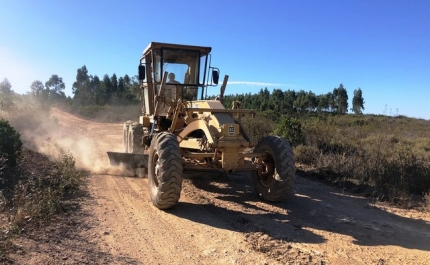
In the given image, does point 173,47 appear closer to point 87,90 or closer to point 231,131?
point 231,131

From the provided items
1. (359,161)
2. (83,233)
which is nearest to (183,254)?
(83,233)

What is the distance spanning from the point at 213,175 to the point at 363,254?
4.86 metres

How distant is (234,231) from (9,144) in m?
5.98

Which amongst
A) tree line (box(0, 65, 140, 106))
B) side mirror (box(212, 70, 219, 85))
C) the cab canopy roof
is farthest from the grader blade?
tree line (box(0, 65, 140, 106))

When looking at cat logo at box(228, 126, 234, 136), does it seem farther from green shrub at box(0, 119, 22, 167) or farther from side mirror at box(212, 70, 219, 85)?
green shrub at box(0, 119, 22, 167)

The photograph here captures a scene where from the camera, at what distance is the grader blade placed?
846 cm

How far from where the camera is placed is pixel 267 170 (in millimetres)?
6828

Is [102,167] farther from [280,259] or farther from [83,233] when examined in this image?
[280,259]

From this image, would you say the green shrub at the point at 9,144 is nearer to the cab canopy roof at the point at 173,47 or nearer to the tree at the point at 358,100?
the cab canopy roof at the point at 173,47

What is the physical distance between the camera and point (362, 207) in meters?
6.71

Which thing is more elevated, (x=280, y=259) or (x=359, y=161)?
(x=359, y=161)

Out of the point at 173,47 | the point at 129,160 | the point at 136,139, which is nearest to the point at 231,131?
the point at 173,47

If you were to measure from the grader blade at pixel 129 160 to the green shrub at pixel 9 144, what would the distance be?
2204 mm

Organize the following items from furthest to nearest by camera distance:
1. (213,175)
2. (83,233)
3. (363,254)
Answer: (213,175)
(83,233)
(363,254)
